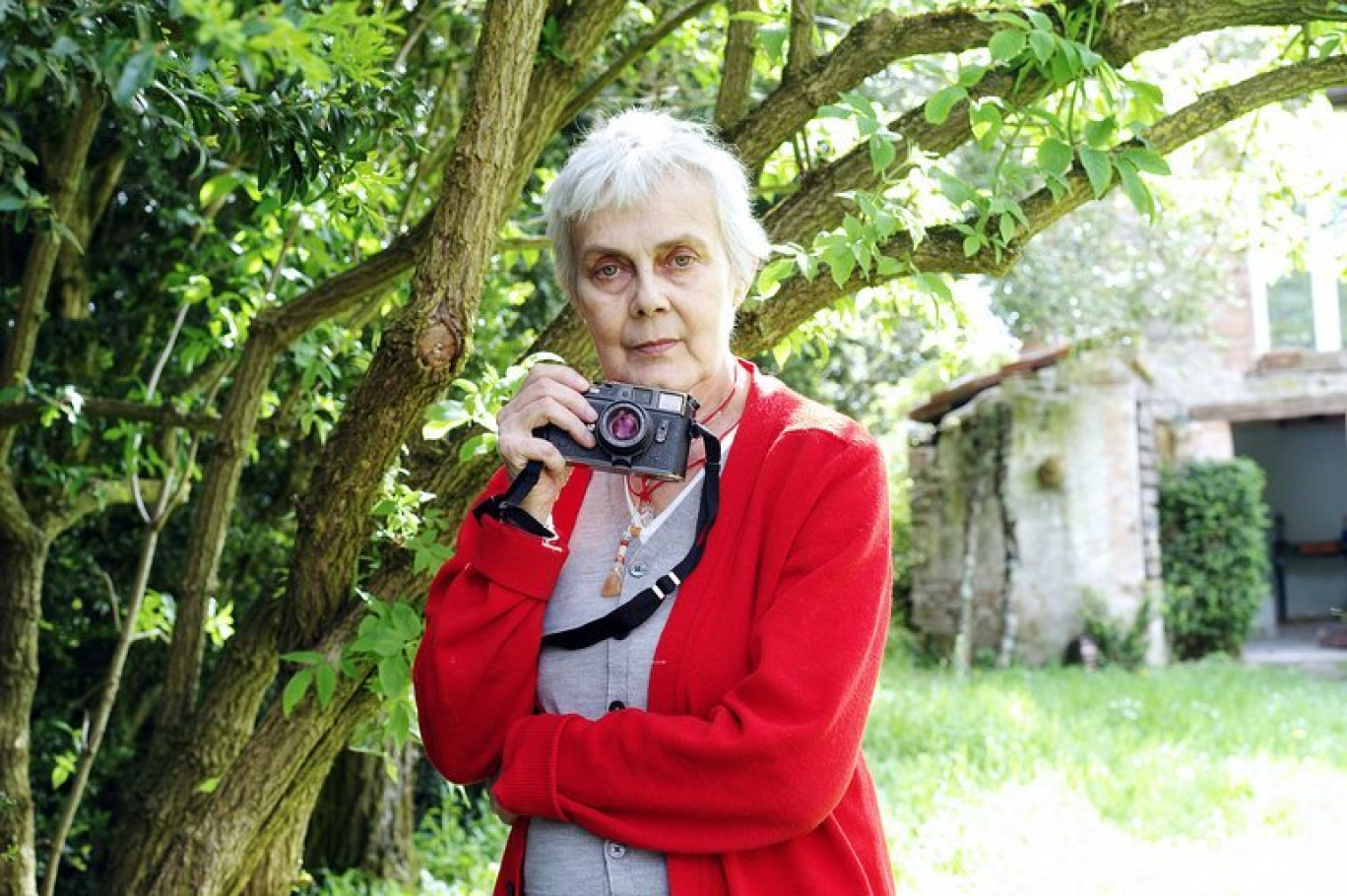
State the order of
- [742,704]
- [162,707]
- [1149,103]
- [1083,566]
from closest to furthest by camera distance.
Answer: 1. [742,704]
2. [1149,103]
3. [162,707]
4. [1083,566]

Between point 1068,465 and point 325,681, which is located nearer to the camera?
point 325,681

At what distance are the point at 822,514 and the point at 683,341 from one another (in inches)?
12.4

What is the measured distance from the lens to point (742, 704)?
157 cm

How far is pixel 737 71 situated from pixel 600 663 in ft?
6.53

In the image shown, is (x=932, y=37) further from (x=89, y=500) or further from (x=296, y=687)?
(x=89, y=500)

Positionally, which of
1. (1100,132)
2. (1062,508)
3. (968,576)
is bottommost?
(968,576)

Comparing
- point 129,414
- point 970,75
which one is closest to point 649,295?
point 970,75

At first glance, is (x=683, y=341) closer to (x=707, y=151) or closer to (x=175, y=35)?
(x=707, y=151)

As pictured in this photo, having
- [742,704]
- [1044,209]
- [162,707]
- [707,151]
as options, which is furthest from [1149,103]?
[162,707]

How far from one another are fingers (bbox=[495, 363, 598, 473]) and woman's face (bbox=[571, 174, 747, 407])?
85 millimetres

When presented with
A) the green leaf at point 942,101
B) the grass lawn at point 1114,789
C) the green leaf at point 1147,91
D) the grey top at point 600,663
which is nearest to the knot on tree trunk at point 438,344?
the grey top at point 600,663

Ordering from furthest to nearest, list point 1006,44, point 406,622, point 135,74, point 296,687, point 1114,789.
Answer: point 1114,789 → point 296,687 → point 406,622 → point 1006,44 → point 135,74

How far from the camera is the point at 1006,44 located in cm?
241

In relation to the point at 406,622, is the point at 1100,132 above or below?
above
